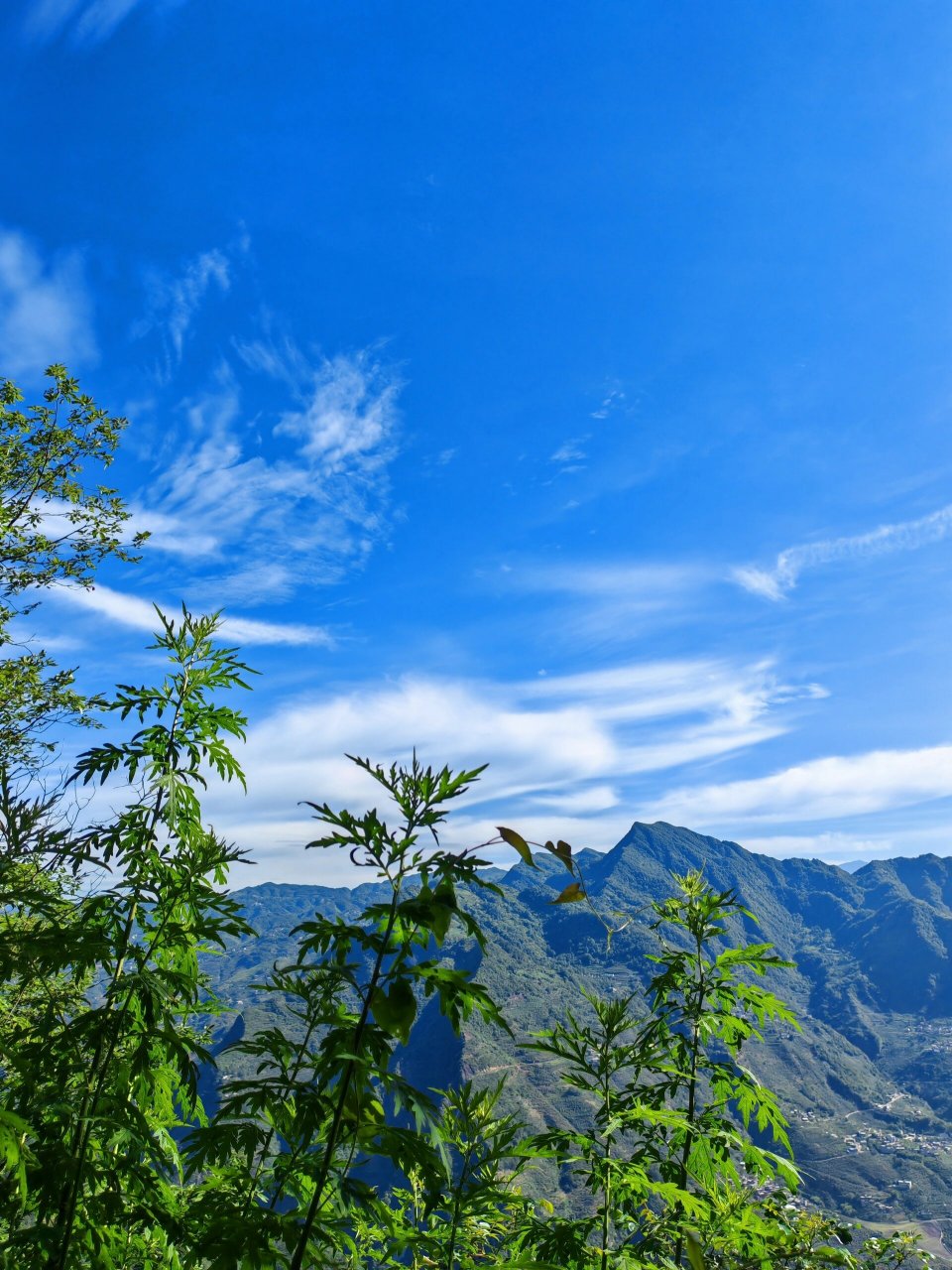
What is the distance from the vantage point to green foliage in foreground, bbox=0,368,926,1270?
242cm

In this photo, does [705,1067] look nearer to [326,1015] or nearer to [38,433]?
[326,1015]

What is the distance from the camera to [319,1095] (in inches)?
99.0

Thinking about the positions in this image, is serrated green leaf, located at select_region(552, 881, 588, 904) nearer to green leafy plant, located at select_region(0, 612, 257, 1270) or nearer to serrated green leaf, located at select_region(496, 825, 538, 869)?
serrated green leaf, located at select_region(496, 825, 538, 869)

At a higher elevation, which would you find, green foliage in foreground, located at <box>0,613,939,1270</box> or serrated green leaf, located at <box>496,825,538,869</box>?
serrated green leaf, located at <box>496,825,538,869</box>

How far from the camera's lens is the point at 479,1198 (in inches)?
144

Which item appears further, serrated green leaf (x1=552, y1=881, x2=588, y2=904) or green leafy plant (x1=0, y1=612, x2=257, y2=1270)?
green leafy plant (x1=0, y1=612, x2=257, y2=1270)

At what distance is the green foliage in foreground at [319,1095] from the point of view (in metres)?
2.42

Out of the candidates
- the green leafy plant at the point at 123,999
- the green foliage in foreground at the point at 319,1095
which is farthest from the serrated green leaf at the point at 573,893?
the green leafy plant at the point at 123,999

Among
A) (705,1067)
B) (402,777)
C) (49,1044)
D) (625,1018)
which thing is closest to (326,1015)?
(402,777)

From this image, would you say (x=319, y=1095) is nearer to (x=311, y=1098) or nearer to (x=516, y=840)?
(x=311, y=1098)

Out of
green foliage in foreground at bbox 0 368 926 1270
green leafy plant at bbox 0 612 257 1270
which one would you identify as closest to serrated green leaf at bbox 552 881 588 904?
green foliage in foreground at bbox 0 368 926 1270

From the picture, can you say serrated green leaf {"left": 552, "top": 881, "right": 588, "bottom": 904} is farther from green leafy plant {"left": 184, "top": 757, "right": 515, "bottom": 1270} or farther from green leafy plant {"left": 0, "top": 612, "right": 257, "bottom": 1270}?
green leafy plant {"left": 0, "top": 612, "right": 257, "bottom": 1270}

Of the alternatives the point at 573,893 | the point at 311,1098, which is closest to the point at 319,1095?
the point at 311,1098

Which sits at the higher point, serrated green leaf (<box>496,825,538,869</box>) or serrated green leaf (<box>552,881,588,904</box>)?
serrated green leaf (<box>496,825,538,869</box>)
